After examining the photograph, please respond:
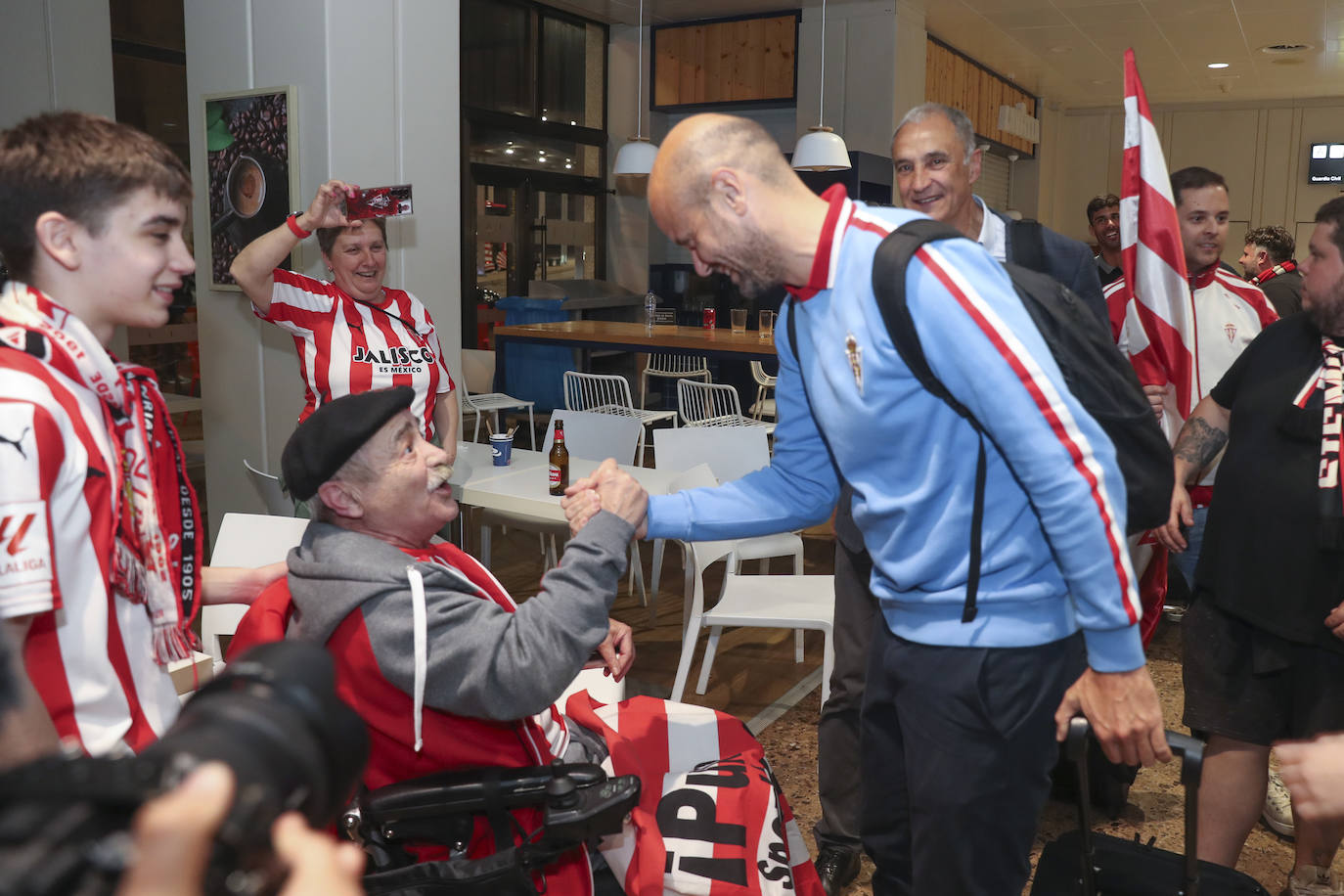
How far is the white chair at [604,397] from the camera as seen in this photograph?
20.3 feet

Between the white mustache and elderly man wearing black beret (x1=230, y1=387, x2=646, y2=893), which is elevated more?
the white mustache

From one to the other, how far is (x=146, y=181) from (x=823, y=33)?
8.67 m

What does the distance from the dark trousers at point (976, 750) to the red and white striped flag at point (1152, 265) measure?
1209mm

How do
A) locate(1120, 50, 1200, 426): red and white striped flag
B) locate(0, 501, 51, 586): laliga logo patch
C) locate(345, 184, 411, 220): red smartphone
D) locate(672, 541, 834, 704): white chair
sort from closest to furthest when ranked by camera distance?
1. locate(0, 501, 51, 586): laliga logo patch
2. locate(1120, 50, 1200, 426): red and white striped flag
3. locate(672, 541, 834, 704): white chair
4. locate(345, 184, 411, 220): red smartphone

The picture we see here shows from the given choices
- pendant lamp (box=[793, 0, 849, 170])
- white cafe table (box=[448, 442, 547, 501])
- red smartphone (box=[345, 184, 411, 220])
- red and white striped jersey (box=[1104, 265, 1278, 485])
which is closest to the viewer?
red and white striped jersey (box=[1104, 265, 1278, 485])

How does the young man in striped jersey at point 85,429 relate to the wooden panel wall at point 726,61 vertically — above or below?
below

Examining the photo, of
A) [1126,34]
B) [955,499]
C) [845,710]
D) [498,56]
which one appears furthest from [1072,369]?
[1126,34]

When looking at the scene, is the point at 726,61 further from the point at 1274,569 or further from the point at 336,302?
the point at 1274,569

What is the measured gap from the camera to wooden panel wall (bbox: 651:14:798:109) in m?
9.27

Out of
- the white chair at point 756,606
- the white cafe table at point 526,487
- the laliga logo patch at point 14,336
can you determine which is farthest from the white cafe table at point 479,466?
the laliga logo patch at point 14,336

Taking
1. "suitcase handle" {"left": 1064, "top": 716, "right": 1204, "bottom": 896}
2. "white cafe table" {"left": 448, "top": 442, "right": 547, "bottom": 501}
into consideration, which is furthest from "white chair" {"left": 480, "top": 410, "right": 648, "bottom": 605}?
"suitcase handle" {"left": 1064, "top": 716, "right": 1204, "bottom": 896}

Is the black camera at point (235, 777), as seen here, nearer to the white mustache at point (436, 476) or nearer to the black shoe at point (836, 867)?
the white mustache at point (436, 476)

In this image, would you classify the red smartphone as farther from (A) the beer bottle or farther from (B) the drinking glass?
(B) the drinking glass

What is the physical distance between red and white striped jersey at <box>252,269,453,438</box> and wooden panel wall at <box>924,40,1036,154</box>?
689 centimetres
